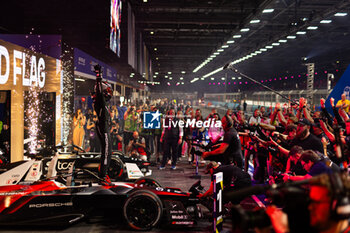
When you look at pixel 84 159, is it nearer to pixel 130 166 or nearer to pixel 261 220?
pixel 130 166

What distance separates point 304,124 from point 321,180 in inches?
204

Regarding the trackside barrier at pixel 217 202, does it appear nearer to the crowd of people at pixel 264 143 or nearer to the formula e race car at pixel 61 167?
the crowd of people at pixel 264 143

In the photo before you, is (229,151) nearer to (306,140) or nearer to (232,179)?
(232,179)

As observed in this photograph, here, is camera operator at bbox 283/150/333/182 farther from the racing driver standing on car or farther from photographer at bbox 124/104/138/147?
photographer at bbox 124/104/138/147

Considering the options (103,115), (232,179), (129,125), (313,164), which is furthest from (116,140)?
(313,164)

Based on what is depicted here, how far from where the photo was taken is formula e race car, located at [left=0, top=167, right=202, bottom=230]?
18.7ft

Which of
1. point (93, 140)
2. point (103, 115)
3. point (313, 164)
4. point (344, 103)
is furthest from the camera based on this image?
point (93, 140)

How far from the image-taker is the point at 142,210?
5848 mm

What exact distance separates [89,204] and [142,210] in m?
0.93

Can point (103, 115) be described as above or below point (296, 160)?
above

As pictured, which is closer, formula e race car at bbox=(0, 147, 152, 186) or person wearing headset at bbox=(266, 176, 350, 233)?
person wearing headset at bbox=(266, 176, 350, 233)

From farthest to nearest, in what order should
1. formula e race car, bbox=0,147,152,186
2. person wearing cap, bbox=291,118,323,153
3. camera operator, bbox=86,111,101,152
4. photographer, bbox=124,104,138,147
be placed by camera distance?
photographer, bbox=124,104,138,147, camera operator, bbox=86,111,101,152, person wearing cap, bbox=291,118,323,153, formula e race car, bbox=0,147,152,186

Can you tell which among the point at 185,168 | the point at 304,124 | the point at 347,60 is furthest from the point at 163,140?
the point at 347,60

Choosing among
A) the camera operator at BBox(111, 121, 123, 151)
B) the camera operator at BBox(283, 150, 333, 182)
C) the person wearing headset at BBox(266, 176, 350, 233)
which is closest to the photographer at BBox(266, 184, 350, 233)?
the person wearing headset at BBox(266, 176, 350, 233)
